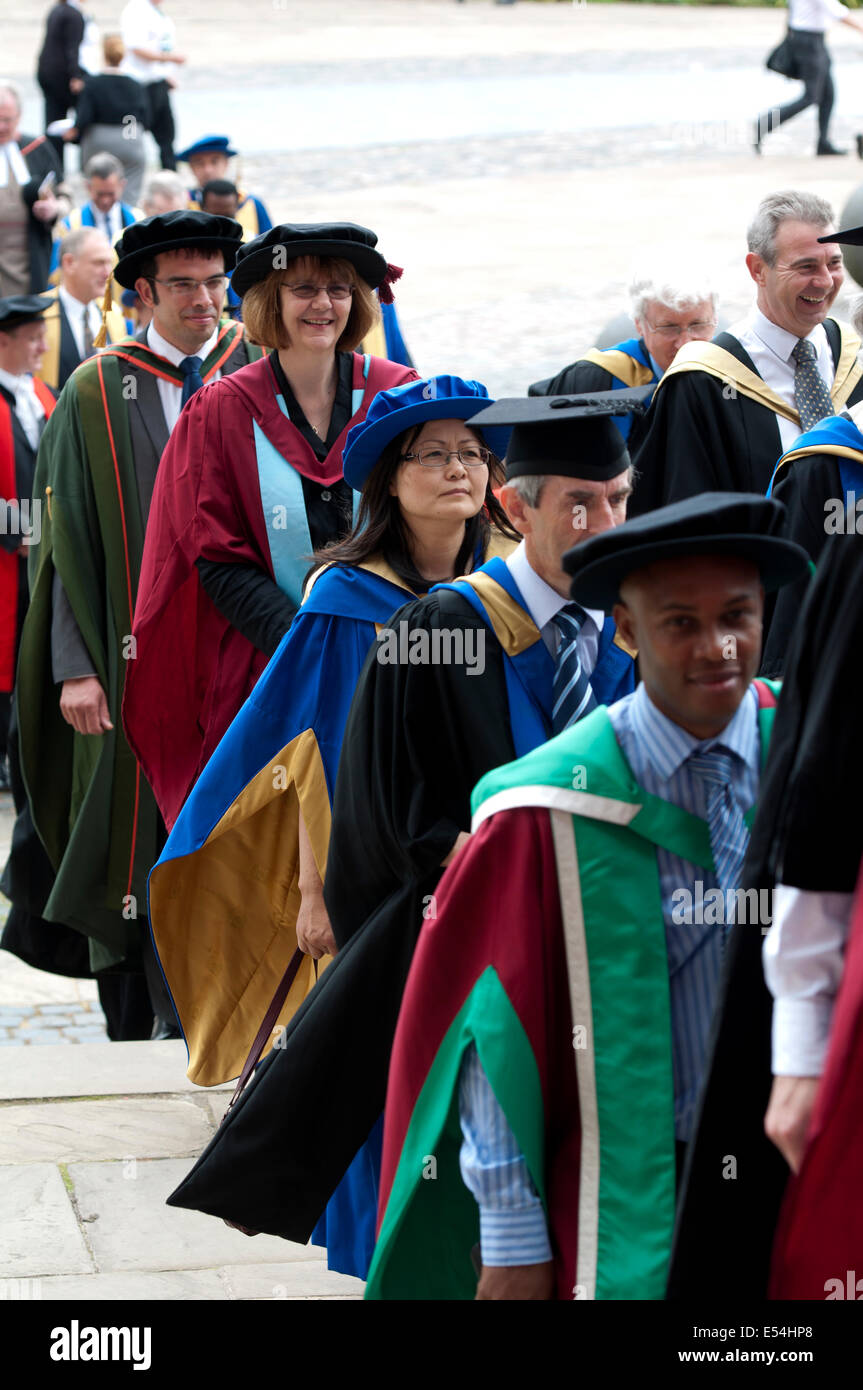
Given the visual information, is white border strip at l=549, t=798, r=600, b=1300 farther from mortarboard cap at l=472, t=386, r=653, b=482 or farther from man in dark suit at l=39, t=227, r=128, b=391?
man in dark suit at l=39, t=227, r=128, b=391

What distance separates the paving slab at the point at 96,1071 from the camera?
5680 mm

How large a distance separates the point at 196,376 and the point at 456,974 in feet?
11.4

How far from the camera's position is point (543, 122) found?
22891mm

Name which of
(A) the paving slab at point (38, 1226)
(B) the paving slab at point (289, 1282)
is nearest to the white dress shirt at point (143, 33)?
(A) the paving slab at point (38, 1226)

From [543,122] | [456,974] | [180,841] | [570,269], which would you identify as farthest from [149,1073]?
[543,122]

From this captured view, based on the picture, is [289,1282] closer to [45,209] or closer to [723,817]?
[723,817]

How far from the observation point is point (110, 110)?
1527 centimetres

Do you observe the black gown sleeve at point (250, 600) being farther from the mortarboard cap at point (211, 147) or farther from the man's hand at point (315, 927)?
the mortarboard cap at point (211, 147)

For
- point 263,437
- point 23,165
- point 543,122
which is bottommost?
point 263,437

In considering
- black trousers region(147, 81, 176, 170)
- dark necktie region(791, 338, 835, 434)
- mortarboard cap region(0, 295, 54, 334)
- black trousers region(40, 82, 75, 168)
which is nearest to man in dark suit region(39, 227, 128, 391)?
mortarboard cap region(0, 295, 54, 334)

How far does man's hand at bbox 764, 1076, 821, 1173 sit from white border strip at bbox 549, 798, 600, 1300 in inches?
12.8

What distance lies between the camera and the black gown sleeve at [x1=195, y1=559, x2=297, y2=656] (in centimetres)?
508

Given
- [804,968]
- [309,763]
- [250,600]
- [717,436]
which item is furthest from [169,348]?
[804,968]

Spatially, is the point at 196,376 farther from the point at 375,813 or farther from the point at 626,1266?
the point at 626,1266
